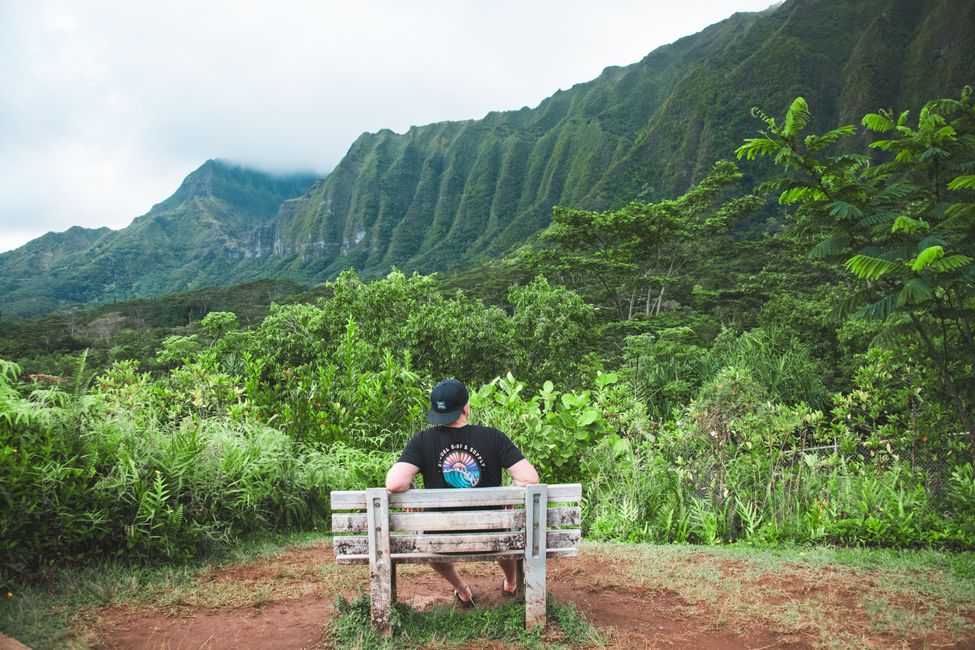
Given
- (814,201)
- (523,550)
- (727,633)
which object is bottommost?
(727,633)

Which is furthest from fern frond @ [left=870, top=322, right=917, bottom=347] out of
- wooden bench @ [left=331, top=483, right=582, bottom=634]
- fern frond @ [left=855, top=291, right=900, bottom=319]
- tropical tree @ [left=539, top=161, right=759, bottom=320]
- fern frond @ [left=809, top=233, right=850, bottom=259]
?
tropical tree @ [left=539, top=161, right=759, bottom=320]

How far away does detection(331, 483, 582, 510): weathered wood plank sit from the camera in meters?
2.93

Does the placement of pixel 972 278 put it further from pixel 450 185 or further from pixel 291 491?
pixel 450 185

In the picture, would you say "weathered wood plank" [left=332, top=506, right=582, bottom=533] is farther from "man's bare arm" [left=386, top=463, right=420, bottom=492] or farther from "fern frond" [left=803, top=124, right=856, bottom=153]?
"fern frond" [left=803, top=124, right=856, bottom=153]

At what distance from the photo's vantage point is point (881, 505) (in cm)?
500

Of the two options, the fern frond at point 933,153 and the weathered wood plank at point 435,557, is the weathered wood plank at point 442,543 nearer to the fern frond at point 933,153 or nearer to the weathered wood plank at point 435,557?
the weathered wood plank at point 435,557

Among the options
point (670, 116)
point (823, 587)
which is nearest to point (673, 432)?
point (823, 587)

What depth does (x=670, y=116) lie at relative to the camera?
10838cm

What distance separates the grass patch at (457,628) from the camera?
297 cm

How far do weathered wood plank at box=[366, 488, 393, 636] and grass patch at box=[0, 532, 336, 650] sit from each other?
3.60 ft

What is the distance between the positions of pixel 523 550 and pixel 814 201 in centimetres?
355

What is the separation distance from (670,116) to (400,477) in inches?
4648

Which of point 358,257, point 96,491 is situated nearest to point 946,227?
point 96,491

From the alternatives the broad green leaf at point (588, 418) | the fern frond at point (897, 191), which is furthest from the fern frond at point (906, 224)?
the broad green leaf at point (588, 418)
